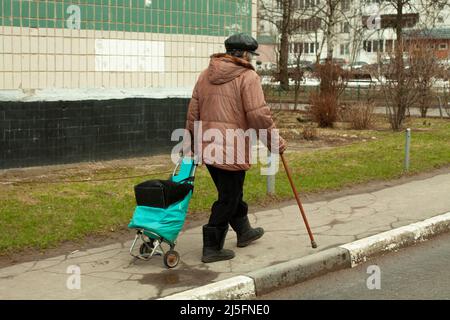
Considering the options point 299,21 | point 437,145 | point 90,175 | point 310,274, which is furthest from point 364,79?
point 299,21

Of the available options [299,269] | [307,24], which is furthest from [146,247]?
[307,24]

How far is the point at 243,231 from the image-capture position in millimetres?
6734

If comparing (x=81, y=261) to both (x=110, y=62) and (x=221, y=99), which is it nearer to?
(x=221, y=99)

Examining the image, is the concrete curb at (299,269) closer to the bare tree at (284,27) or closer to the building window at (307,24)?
the bare tree at (284,27)

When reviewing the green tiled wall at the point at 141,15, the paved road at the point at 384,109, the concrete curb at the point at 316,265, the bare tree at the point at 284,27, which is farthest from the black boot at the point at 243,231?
the bare tree at the point at 284,27

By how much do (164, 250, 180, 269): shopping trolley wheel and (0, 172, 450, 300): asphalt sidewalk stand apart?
5 cm

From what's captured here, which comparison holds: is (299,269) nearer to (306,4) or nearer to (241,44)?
(241,44)

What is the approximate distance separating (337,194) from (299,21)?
31.8 meters

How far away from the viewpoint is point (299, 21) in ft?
131

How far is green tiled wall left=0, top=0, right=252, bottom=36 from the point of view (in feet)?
34.9

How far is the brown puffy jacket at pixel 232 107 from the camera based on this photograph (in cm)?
599

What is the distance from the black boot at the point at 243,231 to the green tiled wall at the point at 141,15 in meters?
5.65

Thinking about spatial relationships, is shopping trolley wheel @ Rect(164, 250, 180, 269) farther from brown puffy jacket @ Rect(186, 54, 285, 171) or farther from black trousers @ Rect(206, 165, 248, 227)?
brown puffy jacket @ Rect(186, 54, 285, 171)

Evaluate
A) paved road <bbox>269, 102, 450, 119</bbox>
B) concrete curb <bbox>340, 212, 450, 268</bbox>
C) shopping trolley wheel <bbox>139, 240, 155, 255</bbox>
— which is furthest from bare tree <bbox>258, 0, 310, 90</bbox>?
shopping trolley wheel <bbox>139, 240, 155, 255</bbox>
